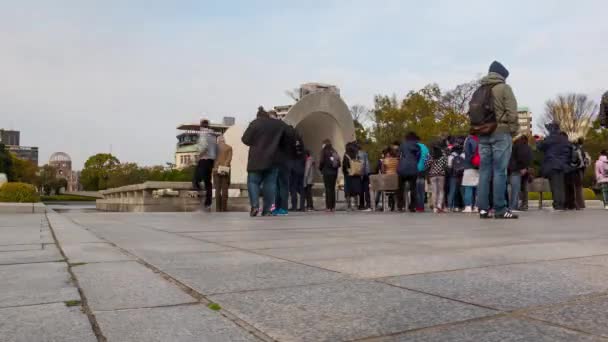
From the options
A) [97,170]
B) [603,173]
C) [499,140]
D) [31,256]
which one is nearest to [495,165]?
[499,140]

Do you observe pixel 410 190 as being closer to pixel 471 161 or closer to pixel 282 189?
pixel 471 161

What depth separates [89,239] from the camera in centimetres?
498

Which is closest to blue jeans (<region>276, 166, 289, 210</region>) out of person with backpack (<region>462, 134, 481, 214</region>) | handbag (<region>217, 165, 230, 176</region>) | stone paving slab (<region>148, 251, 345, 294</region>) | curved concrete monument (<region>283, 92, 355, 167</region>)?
handbag (<region>217, 165, 230, 176</region>)

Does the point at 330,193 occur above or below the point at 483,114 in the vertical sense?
below

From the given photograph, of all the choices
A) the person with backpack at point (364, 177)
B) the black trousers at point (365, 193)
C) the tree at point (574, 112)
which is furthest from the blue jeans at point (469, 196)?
the tree at point (574, 112)

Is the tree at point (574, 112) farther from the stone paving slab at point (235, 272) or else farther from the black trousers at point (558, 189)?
the stone paving slab at point (235, 272)

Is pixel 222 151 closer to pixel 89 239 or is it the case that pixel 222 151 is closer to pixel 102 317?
pixel 89 239

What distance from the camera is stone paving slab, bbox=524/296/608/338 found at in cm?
171

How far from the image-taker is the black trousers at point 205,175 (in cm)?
1224

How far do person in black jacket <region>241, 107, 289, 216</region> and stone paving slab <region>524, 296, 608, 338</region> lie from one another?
7.80 metres

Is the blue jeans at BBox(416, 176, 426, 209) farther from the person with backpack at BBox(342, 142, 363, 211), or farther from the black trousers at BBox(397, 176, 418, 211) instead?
the person with backpack at BBox(342, 142, 363, 211)

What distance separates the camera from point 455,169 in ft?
39.7

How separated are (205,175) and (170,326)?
10964 mm

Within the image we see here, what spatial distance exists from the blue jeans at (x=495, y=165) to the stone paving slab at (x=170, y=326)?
6727mm
